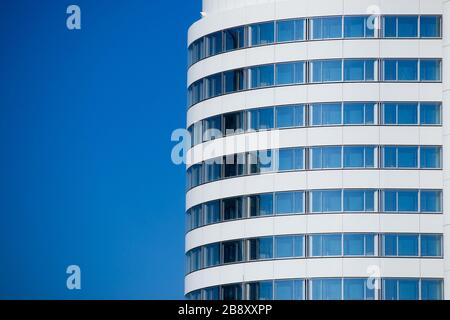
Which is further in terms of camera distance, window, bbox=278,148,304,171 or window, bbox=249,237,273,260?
window, bbox=278,148,304,171

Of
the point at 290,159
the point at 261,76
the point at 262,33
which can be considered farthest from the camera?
the point at 262,33

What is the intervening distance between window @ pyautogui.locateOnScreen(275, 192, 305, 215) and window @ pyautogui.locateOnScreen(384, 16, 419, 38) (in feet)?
52.5

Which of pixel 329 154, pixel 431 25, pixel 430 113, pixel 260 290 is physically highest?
pixel 431 25

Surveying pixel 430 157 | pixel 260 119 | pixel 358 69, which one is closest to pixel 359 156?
pixel 430 157

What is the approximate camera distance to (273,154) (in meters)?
117

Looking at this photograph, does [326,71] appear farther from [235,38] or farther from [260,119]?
[235,38]

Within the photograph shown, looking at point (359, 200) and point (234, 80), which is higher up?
point (234, 80)

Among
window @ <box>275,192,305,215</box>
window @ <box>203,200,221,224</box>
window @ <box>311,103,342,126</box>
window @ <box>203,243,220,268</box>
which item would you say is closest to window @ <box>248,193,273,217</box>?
window @ <box>275,192,305,215</box>

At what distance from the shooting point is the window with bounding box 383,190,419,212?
115m

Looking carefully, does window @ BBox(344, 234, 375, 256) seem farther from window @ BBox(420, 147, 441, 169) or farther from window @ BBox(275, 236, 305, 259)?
window @ BBox(420, 147, 441, 169)

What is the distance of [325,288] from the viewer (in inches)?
4432

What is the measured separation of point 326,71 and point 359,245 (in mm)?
15342
